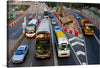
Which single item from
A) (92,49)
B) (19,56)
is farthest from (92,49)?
(19,56)

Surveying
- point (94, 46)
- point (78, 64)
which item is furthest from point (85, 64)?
point (94, 46)

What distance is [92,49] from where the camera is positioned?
67.0 feet

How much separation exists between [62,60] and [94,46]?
8097mm

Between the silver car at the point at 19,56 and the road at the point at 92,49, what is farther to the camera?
the road at the point at 92,49

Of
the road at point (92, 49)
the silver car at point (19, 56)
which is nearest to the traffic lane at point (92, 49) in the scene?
the road at point (92, 49)

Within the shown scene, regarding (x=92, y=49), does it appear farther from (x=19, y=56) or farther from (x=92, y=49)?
(x=19, y=56)

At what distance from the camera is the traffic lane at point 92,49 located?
17.2m

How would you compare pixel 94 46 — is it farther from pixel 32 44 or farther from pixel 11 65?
pixel 11 65

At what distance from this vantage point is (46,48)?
643 inches

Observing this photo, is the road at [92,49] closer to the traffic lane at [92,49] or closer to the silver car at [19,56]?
the traffic lane at [92,49]

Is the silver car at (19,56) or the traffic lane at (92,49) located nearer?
the silver car at (19,56)

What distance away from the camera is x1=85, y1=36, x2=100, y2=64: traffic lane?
17184 millimetres
